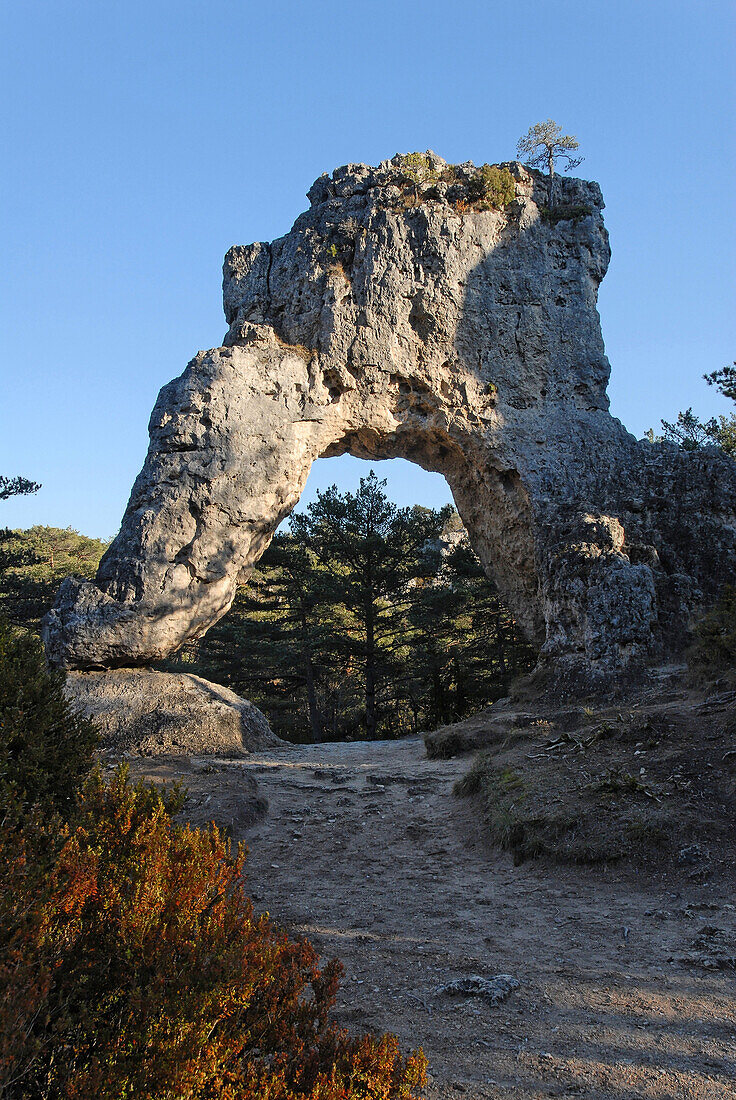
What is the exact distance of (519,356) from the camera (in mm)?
15914

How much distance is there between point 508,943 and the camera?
4480mm

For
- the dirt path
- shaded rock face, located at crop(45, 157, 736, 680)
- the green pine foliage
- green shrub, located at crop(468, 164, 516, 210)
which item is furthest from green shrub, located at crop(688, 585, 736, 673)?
the green pine foliage

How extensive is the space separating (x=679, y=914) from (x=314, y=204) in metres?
17.0

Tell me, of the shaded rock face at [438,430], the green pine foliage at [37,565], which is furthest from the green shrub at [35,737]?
the green pine foliage at [37,565]

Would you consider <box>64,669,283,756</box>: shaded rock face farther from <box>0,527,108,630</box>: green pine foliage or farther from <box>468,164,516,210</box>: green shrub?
<box>468,164,516,210</box>: green shrub

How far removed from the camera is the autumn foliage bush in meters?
2.07

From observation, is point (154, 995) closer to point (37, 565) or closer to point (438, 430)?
point (438, 430)

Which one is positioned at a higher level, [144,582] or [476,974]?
[144,582]

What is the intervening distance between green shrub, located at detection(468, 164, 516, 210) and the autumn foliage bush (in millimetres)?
17086

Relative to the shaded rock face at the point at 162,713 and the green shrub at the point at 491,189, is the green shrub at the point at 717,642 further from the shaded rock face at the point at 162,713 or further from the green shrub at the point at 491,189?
the green shrub at the point at 491,189

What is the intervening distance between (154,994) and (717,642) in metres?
9.53

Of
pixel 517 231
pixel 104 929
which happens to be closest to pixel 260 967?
pixel 104 929

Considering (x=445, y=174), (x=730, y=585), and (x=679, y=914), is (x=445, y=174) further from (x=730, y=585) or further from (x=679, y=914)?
(x=679, y=914)

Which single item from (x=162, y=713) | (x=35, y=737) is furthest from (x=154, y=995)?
(x=162, y=713)
